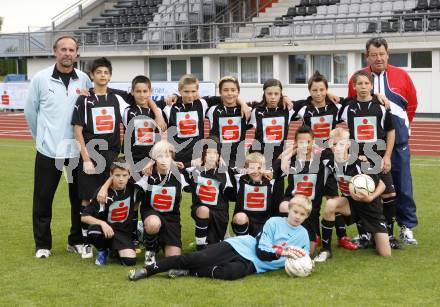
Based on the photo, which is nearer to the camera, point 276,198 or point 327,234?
point 327,234

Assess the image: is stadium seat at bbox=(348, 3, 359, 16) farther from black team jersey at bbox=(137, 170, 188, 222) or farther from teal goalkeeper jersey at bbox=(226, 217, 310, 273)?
teal goalkeeper jersey at bbox=(226, 217, 310, 273)

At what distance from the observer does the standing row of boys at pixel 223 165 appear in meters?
5.94

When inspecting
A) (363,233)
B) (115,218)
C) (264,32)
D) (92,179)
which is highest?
(264,32)

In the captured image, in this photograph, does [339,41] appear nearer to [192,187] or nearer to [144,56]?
[144,56]

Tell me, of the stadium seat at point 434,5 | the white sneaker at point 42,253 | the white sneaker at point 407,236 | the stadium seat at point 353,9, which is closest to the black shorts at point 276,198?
the white sneaker at point 407,236

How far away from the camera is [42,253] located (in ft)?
20.0

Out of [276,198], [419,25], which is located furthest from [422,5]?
[276,198]

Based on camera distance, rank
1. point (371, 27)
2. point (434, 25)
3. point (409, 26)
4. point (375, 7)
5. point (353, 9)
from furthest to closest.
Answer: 1. point (353, 9)
2. point (375, 7)
3. point (371, 27)
4. point (409, 26)
5. point (434, 25)

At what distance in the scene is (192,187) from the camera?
623 cm

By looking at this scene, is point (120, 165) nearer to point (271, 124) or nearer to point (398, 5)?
point (271, 124)

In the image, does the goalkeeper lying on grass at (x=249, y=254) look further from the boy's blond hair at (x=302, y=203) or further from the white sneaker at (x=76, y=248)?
the white sneaker at (x=76, y=248)

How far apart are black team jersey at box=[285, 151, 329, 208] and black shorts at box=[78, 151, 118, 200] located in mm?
1625

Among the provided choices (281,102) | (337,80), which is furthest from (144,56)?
(281,102)

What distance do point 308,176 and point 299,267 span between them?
1.14 metres
